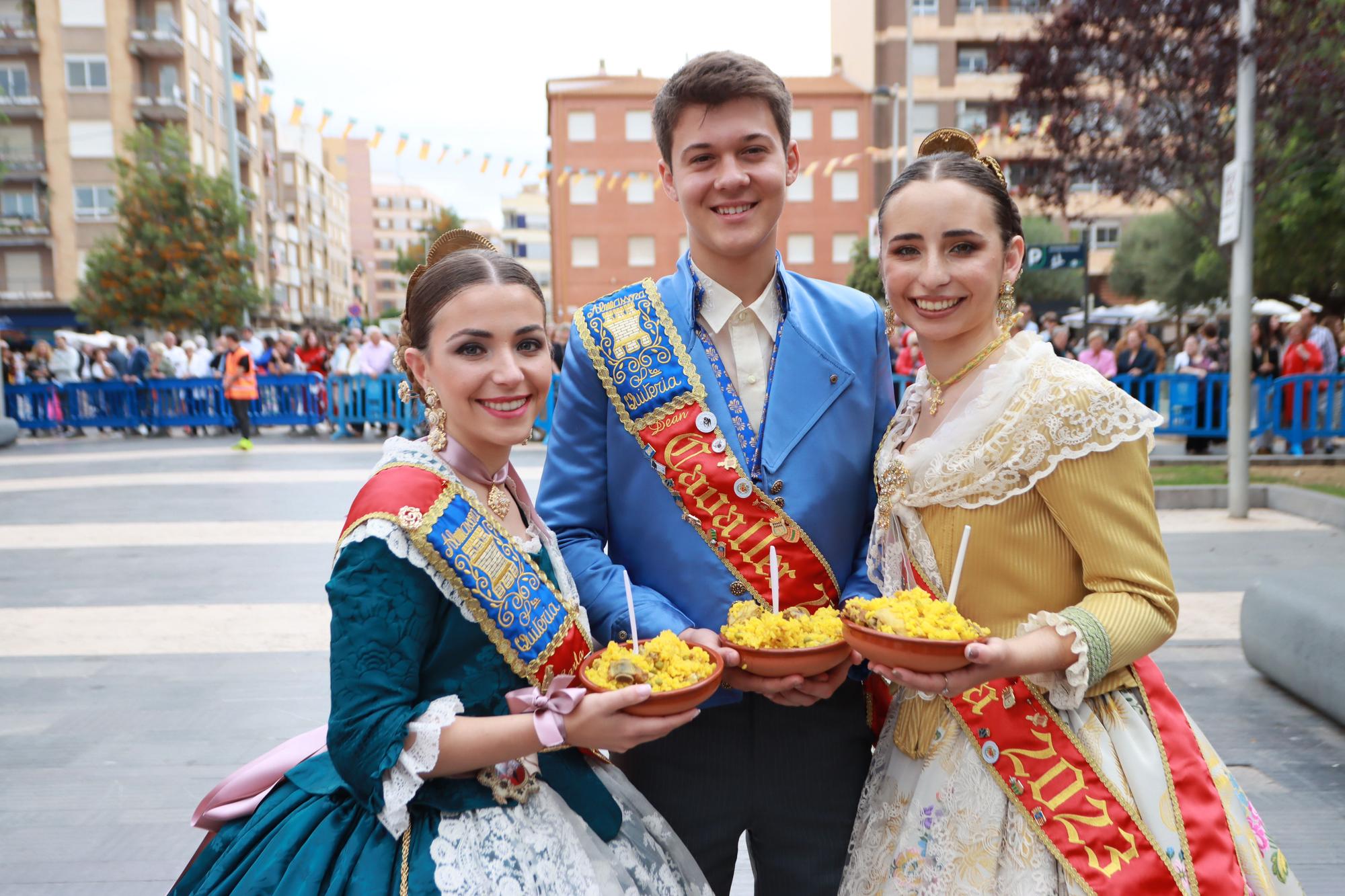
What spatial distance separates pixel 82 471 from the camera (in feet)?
40.4

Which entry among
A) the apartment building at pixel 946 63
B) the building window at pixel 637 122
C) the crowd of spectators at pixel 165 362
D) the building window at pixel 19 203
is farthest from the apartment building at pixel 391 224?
the crowd of spectators at pixel 165 362

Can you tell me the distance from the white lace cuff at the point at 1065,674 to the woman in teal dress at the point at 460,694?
0.67 meters

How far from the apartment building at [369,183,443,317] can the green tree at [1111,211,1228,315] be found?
96458 millimetres

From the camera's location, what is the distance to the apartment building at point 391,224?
118m

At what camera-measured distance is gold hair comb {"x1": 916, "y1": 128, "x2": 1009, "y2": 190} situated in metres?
2.01

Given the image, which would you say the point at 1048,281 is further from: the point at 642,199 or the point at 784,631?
the point at 784,631

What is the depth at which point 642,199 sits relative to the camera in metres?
42.7

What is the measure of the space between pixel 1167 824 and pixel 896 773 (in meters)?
0.50

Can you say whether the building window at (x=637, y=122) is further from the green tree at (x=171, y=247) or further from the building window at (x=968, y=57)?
the green tree at (x=171, y=247)

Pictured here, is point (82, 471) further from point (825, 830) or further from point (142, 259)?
point (142, 259)

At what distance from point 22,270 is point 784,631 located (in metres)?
46.3

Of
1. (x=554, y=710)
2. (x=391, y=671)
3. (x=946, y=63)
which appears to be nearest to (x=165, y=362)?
(x=391, y=671)

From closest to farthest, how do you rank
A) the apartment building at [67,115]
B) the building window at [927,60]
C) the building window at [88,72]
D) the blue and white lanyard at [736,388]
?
1. the blue and white lanyard at [736,388]
2. the apartment building at [67,115]
3. the building window at [88,72]
4. the building window at [927,60]

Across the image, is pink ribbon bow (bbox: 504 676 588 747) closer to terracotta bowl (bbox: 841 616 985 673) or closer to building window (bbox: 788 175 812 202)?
terracotta bowl (bbox: 841 616 985 673)
